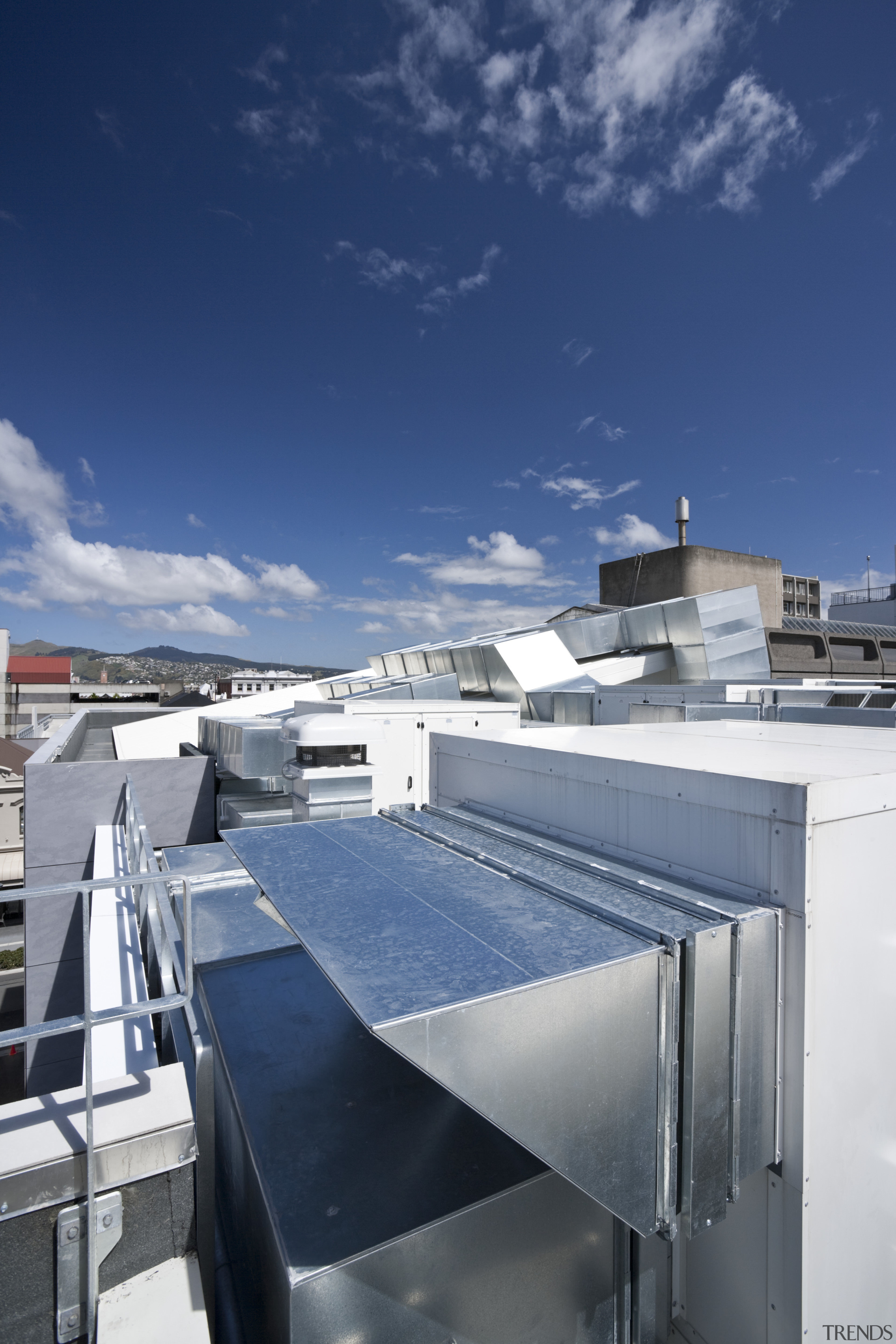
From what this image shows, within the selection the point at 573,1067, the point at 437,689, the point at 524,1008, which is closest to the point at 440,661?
the point at 437,689

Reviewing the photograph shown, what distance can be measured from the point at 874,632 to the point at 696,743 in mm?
40883

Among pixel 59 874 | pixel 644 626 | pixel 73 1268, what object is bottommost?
pixel 59 874

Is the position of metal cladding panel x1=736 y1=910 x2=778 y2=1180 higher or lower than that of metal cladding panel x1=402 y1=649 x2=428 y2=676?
lower

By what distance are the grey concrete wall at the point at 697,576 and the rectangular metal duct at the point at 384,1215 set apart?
30034 millimetres

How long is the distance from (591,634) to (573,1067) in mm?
20566

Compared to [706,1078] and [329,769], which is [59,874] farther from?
[706,1078]

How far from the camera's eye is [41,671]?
64.4 meters

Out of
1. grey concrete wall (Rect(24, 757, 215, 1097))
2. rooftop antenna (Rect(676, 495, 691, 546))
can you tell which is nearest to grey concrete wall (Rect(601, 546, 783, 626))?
rooftop antenna (Rect(676, 495, 691, 546))

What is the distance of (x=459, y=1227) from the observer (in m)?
2.64

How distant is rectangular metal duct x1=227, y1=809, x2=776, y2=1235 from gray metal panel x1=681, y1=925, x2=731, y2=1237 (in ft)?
0.04

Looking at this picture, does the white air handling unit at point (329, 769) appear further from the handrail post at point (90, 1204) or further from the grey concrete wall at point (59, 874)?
the grey concrete wall at point (59, 874)

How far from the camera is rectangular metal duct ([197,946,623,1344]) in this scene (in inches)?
97.0

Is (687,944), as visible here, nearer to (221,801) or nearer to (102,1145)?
(102,1145)

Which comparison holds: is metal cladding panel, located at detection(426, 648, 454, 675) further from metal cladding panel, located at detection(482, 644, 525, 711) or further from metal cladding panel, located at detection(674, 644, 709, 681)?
metal cladding panel, located at detection(674, 644, 709, 681)
